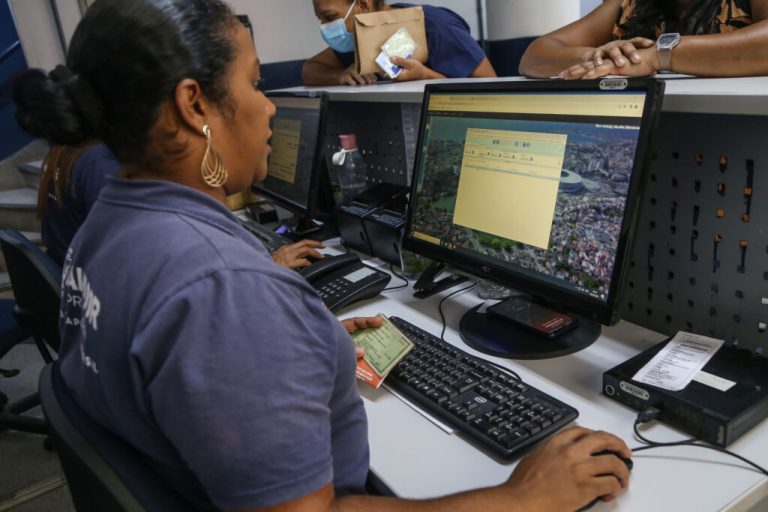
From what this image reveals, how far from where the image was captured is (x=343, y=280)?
1.37m

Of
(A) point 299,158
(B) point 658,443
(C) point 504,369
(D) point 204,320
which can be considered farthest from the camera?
(A) point 299,158

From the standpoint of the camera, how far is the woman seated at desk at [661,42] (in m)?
1.17

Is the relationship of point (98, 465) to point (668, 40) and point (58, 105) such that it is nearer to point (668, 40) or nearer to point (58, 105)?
point (58, 105)

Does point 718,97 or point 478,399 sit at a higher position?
point 718,97

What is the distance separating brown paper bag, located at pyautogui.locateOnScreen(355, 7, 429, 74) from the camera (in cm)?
174

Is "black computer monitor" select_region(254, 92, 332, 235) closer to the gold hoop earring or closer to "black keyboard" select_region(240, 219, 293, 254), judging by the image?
"black keyboard" select_region(240, 219, 293, 254)

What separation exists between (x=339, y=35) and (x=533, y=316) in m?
1.79

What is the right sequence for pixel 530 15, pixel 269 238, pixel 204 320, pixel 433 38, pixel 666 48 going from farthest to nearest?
pixel 530 15 < pixel 433 38 < pixel 269 238 < pixel 666 48 < pixel 204 320

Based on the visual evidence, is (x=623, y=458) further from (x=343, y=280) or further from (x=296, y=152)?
(x=296, y=152)

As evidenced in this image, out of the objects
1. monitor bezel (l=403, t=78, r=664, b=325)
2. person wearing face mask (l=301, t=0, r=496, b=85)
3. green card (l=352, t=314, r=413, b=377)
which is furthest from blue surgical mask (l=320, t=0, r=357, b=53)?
green card (l=352, t=314, r=413, b=377)

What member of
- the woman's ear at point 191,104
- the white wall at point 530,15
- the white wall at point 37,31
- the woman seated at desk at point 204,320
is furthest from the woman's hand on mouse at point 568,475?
the white wall at point 530,15

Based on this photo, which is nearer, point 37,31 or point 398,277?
point 398,277

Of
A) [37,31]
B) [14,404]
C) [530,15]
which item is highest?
[37,31]

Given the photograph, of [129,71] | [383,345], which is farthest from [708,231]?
[129,71]
